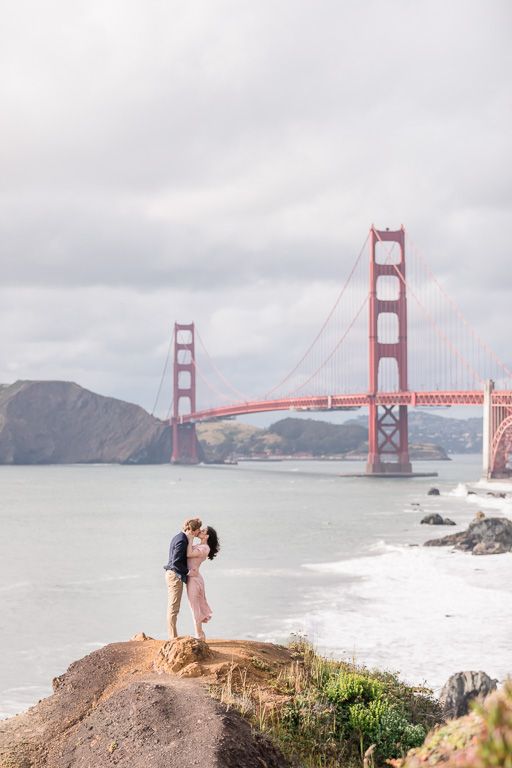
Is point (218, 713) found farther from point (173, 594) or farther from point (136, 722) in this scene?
point (173, 594)

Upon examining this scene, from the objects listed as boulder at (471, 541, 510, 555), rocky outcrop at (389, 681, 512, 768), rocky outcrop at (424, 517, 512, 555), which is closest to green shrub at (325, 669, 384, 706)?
rocky outcrop at (389, 681, 512, 768)

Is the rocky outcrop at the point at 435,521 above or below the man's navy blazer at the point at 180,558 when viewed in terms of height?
below

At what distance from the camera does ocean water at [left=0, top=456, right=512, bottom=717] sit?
17016 millimetres

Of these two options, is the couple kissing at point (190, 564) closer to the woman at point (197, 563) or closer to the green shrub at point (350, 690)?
the woman at point (197, 563)

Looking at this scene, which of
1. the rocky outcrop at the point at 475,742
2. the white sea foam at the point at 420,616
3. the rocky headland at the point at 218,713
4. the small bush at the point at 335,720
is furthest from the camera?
the white sea foam at the point at 420,616

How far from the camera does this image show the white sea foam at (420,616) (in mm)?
16109

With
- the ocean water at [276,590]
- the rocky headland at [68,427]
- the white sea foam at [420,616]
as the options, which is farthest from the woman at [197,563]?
the rocky headland at [68,427]

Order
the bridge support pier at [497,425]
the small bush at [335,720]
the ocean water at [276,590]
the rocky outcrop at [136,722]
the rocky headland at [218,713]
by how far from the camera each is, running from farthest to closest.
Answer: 1. the bridge support pier at [497,425]
2. the ocean water at [276,590]
3. the small bush at [335,720]
4. the rocky headland at [218,713]
5. the rocky outcrop at [136,722]

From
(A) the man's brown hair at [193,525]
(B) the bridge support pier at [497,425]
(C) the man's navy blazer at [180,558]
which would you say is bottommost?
(C) the man's navy blazer at [180,558]

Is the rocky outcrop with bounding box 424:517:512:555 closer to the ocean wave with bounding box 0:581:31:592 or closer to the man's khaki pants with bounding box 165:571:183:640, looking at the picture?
the ocean wave with bounding box 0:581:31:592

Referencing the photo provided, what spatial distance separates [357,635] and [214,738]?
11321mm

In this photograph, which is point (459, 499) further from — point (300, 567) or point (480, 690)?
point (480, 690)

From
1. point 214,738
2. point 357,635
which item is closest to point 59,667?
point 357,635

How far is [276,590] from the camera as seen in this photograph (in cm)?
2494
